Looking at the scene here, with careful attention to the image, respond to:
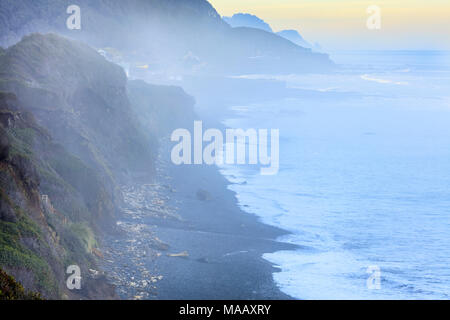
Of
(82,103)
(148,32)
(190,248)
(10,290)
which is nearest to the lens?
(10,290)

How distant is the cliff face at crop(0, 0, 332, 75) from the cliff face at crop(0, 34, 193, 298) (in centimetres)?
4221

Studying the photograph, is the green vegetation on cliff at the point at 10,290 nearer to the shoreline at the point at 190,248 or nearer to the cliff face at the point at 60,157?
the cliff face at the point at 60,157

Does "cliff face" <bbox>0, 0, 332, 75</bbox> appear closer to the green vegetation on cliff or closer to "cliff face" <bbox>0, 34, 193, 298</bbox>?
"cliff face" <bbox>0, 34, 193, 298</bbox>

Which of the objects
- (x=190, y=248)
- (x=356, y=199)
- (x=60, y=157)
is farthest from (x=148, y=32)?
(x=190, y=248)

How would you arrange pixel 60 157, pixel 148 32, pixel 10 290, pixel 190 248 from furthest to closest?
1. pixel 148 32
2. pixel 60 157
3. pixel 190 248
4. pixel 10 290

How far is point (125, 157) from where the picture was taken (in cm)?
4325

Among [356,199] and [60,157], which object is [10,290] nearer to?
[60,157]

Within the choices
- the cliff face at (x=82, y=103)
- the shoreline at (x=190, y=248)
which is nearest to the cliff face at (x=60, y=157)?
the cliff face at (x=82, y=103)

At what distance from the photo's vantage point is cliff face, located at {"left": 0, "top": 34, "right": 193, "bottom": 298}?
1808cm

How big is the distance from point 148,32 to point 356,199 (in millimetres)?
129678

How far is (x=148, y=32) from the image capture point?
15900 cm

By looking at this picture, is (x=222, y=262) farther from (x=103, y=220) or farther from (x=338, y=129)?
(x=338, y=129)
